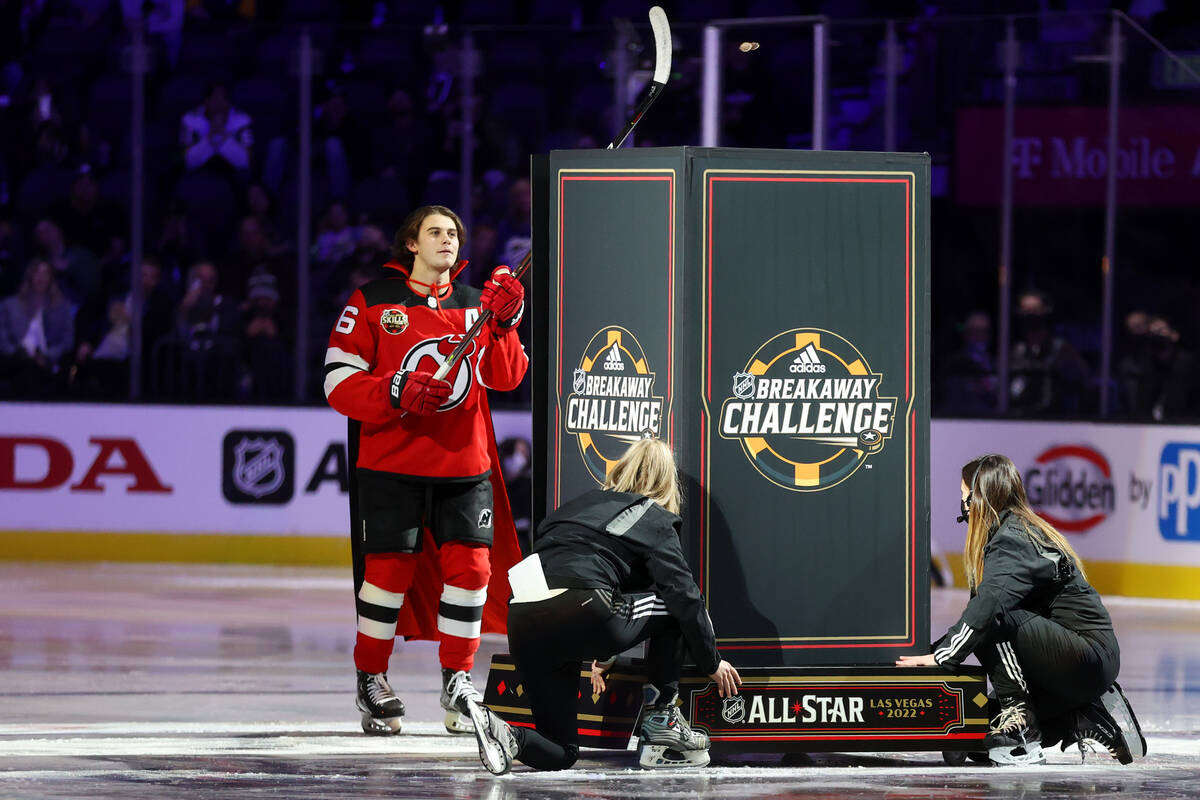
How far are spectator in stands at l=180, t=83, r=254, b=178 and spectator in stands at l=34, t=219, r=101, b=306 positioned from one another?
861mm

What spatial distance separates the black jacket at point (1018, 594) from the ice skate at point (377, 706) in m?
1.74

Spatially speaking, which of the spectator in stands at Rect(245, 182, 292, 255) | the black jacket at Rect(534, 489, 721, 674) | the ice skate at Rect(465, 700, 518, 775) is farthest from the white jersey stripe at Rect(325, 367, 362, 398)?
the spectator in stands at Rect(245, 182, 292, 255)

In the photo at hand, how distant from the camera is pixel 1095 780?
570 centimetres

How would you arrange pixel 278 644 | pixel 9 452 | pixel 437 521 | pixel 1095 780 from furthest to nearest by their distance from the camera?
1. pixel 9 452
2. pixel 278 644
3. pixel 437 521
4. pixel 1095 780

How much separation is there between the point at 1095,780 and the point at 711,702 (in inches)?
42.8

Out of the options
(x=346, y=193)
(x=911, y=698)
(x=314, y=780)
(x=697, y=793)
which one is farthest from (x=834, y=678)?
(x=346, y=193)

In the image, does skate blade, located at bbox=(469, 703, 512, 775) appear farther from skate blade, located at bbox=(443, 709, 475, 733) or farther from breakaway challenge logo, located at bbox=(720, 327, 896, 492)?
breakaway challenge logo, located at bbox=(720, 327, 896, 492)

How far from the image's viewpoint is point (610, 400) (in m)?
5.97

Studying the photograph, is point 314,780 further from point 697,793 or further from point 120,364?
point 120,364

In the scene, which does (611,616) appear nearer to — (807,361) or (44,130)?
(807,361)

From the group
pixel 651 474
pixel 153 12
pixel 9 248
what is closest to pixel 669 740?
pixel 651 474

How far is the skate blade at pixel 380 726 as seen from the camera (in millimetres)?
6461

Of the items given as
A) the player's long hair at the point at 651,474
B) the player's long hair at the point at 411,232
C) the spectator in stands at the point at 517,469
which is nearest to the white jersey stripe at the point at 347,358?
the player's long hair at the point at 411,232

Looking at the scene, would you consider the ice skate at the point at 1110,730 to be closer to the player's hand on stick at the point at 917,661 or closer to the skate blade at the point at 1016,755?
the skate blade at the point at 1016,755
